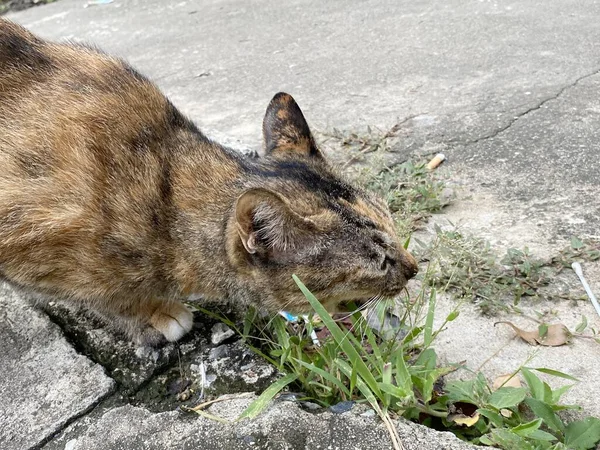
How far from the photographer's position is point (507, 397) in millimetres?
1899

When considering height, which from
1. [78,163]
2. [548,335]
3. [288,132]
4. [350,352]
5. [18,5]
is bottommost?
[548,335]

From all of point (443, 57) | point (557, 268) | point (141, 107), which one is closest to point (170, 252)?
point (141, 107)

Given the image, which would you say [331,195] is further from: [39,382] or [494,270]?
[39,382]

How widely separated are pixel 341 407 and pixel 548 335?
0.97 m

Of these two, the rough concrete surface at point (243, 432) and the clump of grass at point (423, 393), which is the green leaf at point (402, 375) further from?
the rough concrete surface at point (243, 432)

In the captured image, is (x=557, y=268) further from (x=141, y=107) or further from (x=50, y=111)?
(x=50, y=111)

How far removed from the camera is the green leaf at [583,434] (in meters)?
1.83

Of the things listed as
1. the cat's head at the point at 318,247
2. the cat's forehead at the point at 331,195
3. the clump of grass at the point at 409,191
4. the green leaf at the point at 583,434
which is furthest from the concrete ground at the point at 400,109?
the cat's forehead at the point at 331,195

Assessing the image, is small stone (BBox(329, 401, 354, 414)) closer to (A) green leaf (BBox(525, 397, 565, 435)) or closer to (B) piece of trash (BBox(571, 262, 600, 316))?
(A) green leaf (BBox(525, 397, 565, 435))

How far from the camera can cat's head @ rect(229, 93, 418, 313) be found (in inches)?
83.4

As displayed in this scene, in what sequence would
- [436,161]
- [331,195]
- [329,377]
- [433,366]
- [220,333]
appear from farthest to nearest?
[436,161], [220,333], [331,195], [433,366], [329,377]

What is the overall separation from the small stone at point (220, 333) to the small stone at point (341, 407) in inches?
25.7

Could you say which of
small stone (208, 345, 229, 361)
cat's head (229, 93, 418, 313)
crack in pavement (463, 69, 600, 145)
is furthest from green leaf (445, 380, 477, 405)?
crack in pavement (463, 69, 600, 145)

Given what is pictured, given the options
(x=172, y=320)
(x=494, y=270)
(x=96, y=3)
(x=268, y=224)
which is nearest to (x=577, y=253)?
(x=494, y=270)
